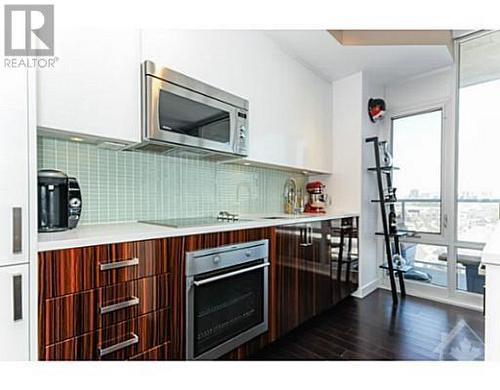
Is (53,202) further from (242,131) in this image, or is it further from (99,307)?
(242,131)

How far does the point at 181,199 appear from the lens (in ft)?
7.30

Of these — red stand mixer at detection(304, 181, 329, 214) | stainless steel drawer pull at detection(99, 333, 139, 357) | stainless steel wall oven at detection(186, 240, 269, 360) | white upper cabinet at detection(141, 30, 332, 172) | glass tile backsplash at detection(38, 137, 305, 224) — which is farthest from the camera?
red stand mixer at detection(304, 181, 329, 214)

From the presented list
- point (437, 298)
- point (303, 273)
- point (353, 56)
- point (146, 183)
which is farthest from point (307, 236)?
point (437, 298)

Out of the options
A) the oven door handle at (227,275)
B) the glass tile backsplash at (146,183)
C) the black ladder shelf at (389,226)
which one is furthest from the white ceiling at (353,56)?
the oven door handle at (227,275)

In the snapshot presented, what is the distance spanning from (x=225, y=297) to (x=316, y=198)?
2.04 m

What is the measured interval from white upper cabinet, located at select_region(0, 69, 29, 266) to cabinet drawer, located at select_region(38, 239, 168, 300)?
0.36 feet

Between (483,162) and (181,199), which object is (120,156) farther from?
(483,162)

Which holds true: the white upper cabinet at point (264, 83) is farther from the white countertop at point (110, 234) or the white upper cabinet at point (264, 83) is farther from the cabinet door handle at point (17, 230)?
the cabinet door handle at point (17, 230)

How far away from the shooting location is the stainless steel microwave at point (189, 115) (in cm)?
167

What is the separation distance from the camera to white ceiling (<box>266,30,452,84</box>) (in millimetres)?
2658

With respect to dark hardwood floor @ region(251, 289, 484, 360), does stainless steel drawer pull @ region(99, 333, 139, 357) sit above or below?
above

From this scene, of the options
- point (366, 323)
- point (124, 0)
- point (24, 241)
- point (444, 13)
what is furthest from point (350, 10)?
point (366, 323)

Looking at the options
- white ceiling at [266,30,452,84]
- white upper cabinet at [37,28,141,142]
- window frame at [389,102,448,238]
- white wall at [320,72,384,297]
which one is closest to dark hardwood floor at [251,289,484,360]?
white wall at [320,72,384,297]

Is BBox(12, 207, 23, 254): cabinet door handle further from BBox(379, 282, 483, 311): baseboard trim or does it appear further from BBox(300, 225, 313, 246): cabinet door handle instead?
BBox(379, 282, 483, 311): baseboard trim
